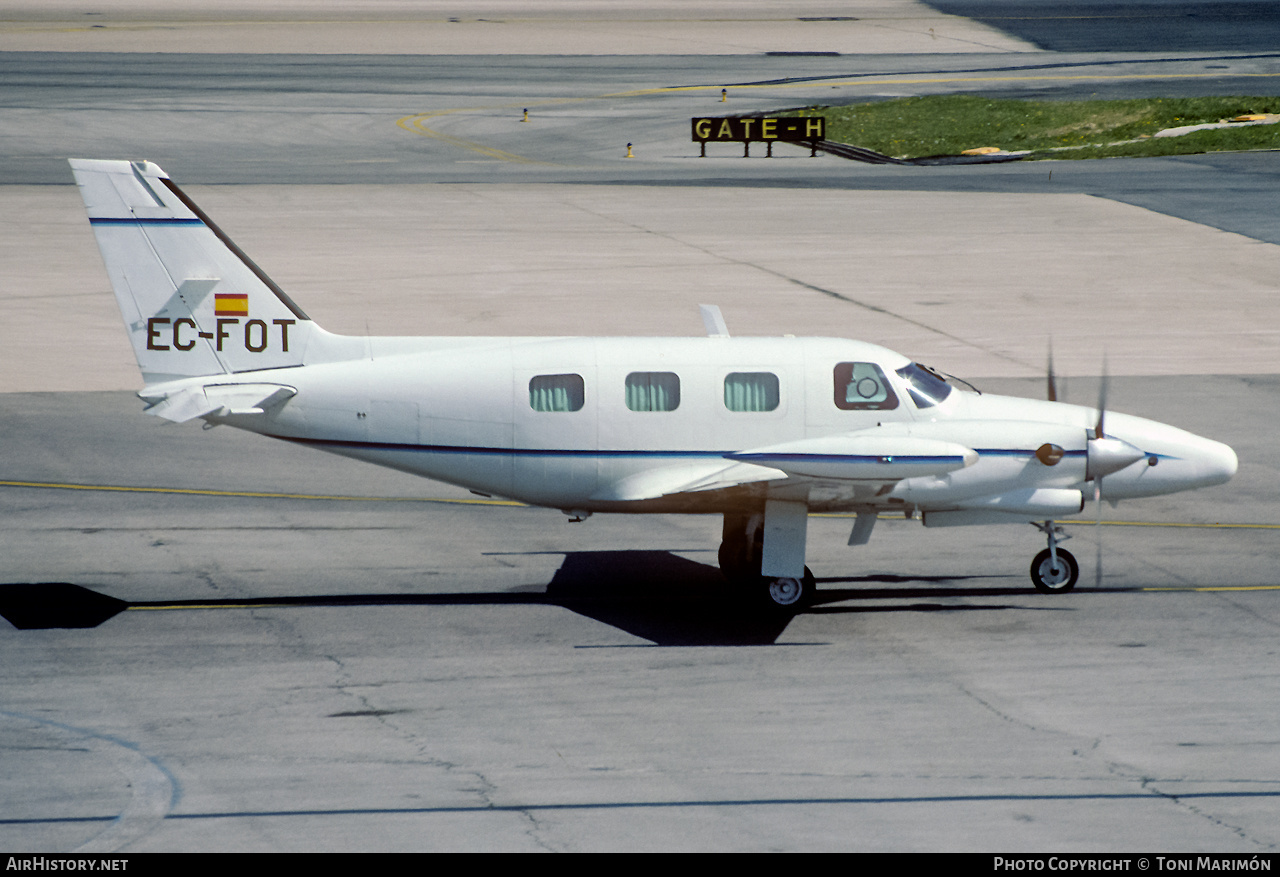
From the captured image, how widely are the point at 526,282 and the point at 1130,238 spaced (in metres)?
19.3

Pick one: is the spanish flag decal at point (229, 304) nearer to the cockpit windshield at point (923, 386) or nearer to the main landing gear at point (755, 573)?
the main landing gear at point (755, 573)

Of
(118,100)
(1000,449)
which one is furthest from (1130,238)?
(118,100)

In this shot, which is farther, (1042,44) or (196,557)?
(1042,44)

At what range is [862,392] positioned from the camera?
19.3 metres

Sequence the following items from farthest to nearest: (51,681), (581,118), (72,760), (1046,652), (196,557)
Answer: (581,118)
(196,557)
(1046,652)
(51,681)
(72,760)

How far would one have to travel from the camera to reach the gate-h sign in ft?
212

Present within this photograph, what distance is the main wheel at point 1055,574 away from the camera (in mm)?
20312

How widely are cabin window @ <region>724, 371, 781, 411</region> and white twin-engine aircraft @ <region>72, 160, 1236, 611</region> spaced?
0.02m

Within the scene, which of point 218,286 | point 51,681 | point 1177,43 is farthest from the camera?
point 1177,43

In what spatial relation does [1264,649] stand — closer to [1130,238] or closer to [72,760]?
[72,760]

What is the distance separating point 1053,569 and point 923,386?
3.16 metres

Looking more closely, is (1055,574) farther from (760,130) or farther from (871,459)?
(760,130)

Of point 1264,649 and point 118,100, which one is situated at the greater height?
point 118,100

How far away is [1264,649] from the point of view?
1819 centimetres
